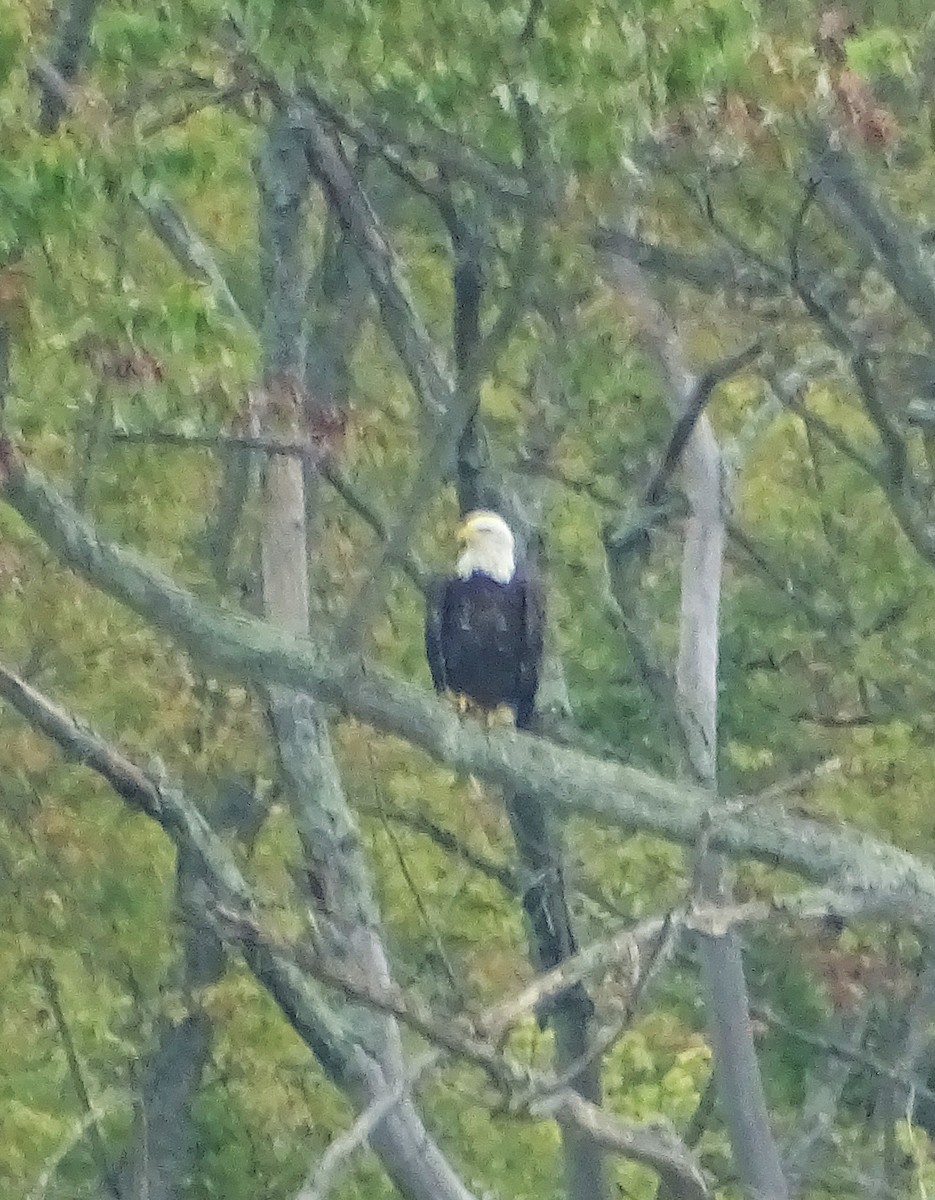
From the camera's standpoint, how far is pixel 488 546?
6.29 meters

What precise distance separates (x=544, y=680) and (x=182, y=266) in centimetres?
192

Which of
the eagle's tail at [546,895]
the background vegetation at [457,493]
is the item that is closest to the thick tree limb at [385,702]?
the background vegetation at [457,493]

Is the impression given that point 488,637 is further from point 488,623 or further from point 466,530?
point 466,530

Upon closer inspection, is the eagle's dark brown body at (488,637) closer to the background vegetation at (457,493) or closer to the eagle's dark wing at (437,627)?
the eagle's dark wing at (437,627)

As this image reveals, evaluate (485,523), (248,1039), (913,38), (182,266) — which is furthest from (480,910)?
(913,38)

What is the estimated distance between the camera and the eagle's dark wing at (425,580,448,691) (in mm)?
6352

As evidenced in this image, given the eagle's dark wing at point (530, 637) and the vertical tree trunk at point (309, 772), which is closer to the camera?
the vertical tree trunk at point (309, 772)

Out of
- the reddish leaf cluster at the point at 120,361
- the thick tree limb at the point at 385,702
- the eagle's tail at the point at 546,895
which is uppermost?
the reddish leaf cluster at the point at 120,361

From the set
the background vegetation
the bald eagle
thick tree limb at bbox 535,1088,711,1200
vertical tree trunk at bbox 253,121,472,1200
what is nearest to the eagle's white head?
the bald eagle

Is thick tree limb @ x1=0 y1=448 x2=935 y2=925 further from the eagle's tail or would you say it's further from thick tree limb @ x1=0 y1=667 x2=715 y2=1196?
the eagle's tail

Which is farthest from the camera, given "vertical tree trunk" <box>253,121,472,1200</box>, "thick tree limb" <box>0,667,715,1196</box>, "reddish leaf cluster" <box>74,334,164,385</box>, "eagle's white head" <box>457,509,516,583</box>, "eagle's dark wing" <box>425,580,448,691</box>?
"eagle's dark wing" <box>425,580,448,691</box>

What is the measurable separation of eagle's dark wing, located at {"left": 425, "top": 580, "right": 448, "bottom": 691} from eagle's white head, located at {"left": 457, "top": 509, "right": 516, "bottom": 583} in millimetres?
97

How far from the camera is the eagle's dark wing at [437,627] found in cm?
635

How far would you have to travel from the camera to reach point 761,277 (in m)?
4.95
